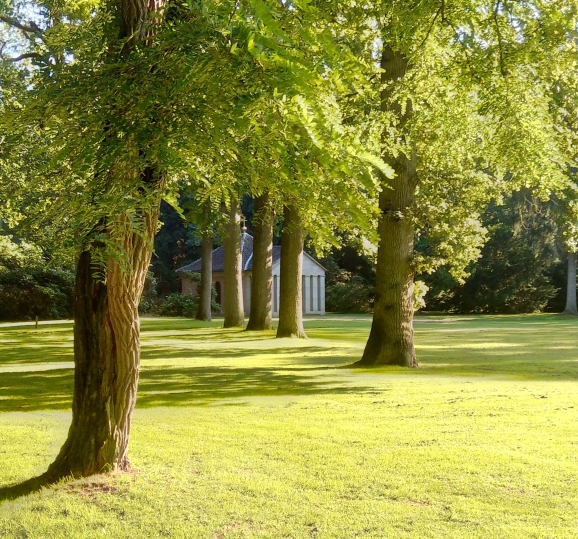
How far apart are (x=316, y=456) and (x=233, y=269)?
80.8ft

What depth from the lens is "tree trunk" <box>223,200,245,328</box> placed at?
1267 inches

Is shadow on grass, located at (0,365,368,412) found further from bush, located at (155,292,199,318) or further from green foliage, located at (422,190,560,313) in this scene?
green foliage, located at (422,190,560,313)

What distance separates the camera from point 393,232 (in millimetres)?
16922

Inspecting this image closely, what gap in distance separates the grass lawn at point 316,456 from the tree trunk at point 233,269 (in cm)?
1547

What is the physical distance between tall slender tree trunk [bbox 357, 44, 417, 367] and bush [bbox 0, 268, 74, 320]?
95.6 ft

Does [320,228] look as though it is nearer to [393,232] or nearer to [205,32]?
[205,32]

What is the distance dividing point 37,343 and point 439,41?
65.8ft

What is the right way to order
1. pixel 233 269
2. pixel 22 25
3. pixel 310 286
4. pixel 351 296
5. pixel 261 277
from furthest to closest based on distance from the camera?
pixel 351 296
pixel 310 286
pixel 233 269
pixel 261 277
pixel 22 25

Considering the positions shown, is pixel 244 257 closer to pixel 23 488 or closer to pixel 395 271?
pixel 395 271

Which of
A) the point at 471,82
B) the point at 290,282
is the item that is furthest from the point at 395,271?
the point at 290,282

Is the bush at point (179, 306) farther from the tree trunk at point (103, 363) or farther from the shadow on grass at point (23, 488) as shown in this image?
the tree trunk at point (103, 363)

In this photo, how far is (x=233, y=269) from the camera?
32.4m

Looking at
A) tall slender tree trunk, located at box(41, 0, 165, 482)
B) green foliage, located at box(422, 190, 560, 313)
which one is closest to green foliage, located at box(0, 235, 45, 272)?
tall slender tree trunk, located at box(41, 0, 165, 482)

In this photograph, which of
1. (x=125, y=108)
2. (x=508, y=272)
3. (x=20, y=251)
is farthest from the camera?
(x=508, y=272)
